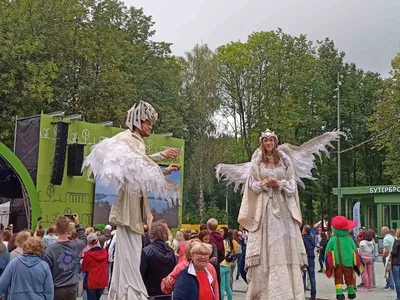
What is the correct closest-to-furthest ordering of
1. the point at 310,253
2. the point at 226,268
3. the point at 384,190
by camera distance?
the point at 226,268
the point at 310,253
the point at 384,190

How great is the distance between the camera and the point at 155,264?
720cm

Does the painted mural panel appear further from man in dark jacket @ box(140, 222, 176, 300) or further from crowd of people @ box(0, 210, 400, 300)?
man in dark jacket @ box(140, 222, 176, 300)

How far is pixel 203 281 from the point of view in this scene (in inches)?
193

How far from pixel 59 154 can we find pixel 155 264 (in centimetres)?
1648

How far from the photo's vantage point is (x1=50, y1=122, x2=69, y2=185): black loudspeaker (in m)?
22.8

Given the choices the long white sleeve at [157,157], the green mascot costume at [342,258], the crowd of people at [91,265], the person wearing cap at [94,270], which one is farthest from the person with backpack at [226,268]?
the long white sleeve at [157,157]

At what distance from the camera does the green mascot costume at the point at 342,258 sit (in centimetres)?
1098

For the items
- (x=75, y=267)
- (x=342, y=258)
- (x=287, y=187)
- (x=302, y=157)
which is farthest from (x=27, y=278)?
(x=342, y=258)

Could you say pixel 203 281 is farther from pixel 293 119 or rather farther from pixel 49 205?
pixel 293 119

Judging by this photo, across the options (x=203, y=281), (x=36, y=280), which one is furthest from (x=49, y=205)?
(x=203, y=281)

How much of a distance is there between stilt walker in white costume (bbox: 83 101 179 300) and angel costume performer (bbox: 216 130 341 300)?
1.45m

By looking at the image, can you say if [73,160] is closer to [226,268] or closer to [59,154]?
[59,154]

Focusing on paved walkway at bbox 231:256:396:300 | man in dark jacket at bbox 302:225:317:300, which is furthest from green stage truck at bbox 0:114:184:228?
man in dark jacket at bbox 302:225:317:300

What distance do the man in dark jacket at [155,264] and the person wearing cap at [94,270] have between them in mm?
3312
